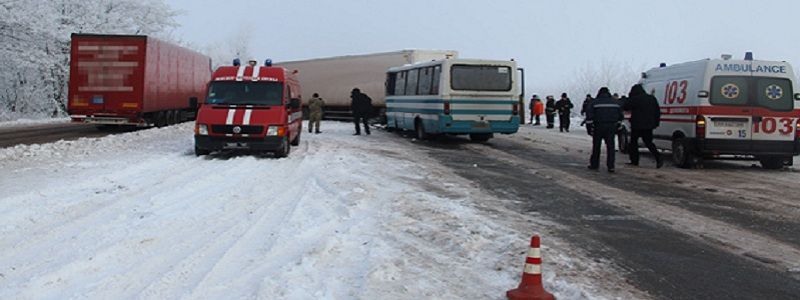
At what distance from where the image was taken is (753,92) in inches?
535

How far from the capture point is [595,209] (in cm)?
888

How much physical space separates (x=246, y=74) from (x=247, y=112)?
4.24ft

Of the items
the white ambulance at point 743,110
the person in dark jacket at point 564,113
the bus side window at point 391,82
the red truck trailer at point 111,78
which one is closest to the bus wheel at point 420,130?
the bus side window at point 391,82

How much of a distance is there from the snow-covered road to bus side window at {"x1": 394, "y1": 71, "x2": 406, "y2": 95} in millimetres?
11361

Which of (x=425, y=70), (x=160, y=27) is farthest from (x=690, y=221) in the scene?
(x=160, y=27)

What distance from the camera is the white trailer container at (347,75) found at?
30.8 m

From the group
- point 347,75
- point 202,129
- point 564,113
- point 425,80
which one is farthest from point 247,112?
point 347,75

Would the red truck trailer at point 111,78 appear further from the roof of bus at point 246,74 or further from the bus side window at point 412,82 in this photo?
the bus side window at point 412,82

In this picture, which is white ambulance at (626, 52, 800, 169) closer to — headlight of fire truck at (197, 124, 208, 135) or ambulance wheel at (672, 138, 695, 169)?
ambulance wheel at (672, 138, 695, 169)

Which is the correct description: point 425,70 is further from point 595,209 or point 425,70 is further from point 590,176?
point 595,209

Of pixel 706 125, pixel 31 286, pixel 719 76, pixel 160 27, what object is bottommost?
pixel 31 286

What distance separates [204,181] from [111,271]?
4945 mm

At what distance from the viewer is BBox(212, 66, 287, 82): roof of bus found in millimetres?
15031

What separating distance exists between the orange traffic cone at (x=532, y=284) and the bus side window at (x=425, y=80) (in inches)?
602
